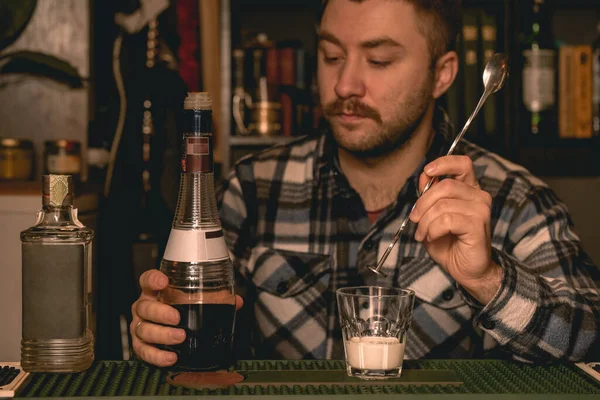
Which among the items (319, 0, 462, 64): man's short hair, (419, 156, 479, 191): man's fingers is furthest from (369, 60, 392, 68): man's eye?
(419, 156, 479, 191): man's fingers

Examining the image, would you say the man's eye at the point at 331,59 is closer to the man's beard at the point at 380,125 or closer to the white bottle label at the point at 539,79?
the man's beard at the point at 380,125

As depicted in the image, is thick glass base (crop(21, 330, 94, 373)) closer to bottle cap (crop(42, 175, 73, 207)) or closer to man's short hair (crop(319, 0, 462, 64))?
bottle cap (crop(42, 175, 73, 207))

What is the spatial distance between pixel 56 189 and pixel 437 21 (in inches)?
37.2

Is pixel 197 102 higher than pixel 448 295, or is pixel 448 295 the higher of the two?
pixel 197 102

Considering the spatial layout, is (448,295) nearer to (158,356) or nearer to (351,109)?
(351,109)

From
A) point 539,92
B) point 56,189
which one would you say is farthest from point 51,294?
point 539,92

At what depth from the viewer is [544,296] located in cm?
112

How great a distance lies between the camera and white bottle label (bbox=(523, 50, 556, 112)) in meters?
2.25

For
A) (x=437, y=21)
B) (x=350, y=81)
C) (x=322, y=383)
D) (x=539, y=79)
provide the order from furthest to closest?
1. (x=539, y=79)
2. (x=437, y=21)
3. (x=350, y=81)
4. (x=322, y=383)

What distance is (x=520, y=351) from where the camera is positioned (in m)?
0.99

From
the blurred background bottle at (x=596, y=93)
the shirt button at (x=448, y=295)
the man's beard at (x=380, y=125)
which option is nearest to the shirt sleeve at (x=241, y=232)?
the man's beard at (x=380, y=125)

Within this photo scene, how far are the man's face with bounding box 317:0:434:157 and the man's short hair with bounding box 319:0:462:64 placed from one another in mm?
20

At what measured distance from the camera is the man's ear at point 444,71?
160 centimetres

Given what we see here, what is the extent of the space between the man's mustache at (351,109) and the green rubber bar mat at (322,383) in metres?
0.63
